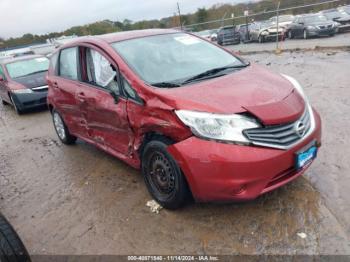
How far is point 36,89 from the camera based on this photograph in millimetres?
9180

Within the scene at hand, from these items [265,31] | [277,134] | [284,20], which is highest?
[277,134]

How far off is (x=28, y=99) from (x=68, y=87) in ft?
15.8

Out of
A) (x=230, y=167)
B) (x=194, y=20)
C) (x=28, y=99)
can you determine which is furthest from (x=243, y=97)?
(x=194, y=20)

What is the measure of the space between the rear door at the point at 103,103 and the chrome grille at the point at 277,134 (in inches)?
54.1

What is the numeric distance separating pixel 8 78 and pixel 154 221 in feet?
26.1

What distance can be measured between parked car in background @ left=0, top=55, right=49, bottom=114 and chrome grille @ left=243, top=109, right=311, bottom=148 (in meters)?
7.63

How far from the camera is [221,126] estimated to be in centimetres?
282

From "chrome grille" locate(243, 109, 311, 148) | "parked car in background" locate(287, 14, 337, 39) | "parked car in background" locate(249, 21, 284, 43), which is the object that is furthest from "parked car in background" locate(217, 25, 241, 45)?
"chrome grille" locate(243, 109, 311, 148)

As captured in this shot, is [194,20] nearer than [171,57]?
No

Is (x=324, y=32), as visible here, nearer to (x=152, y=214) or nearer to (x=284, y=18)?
(x=284, y=18)

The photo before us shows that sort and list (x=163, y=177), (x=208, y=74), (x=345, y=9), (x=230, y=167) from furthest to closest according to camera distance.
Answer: (x=345, y=9) < (x=208, y=74) < (x=163, y=177) < (x=230, y=167)

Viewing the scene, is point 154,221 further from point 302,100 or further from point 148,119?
point 302,100

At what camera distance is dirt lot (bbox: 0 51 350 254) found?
2.93m

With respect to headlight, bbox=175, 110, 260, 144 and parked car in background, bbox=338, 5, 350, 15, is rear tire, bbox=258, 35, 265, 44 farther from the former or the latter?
headlight, bbox=175, 110, 260, 144
